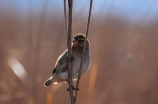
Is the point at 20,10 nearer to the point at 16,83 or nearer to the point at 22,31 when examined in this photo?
the point at 22,31

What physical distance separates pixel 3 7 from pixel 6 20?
1.54 ft

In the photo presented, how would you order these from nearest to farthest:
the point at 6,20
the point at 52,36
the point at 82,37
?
1. the point at 82,37
2. the point at 52,36
3. the point at 6,20

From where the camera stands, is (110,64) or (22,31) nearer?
(110,64)

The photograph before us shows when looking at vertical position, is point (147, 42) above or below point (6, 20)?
below

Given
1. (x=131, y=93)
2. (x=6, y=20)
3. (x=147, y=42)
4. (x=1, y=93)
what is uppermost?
(x=6, y=20)

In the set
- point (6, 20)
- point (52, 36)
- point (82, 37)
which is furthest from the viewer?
point (6, 20)

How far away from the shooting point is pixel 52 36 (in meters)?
4.64

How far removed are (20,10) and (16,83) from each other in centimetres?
376

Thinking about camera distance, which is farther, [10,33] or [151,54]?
[10,33]

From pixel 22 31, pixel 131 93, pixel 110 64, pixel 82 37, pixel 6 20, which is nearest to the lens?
pixel 82 37

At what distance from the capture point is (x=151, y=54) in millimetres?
3713

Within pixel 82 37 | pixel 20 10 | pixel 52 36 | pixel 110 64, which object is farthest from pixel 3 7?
pixel 82 37

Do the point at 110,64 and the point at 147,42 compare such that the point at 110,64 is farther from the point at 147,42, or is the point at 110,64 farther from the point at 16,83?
the point at 16,83

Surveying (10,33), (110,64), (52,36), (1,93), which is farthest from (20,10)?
(1,93)
